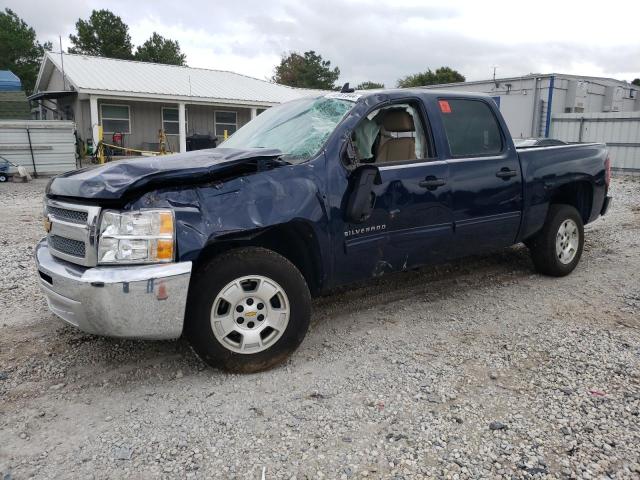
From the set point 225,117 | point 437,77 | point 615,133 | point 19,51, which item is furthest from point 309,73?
point 615,133

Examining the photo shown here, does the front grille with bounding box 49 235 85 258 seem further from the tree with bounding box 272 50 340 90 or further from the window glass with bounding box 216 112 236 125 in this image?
the tree with bounding box 272 50 340 90

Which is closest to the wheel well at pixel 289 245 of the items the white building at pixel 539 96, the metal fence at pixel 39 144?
the metal fence at pixel 39 144

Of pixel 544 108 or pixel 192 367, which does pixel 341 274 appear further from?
pixel 544 108

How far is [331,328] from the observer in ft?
14.0

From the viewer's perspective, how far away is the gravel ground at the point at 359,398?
2.59 m

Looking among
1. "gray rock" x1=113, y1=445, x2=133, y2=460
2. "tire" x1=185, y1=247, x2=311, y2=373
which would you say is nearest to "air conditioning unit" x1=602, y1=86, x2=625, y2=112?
"tire" x1=185, y1=247, x2=311, y2=373

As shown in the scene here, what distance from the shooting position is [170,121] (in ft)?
74.7

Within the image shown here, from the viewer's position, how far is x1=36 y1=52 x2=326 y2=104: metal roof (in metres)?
19.9

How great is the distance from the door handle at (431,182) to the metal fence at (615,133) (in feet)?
52.6

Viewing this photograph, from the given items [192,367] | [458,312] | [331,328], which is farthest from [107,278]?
[458,312]

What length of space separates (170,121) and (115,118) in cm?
231

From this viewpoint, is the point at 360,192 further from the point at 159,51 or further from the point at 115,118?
the point at 159,51

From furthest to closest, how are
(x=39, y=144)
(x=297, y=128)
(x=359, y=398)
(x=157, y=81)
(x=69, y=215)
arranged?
(x=157, y=81) → (x=39, y=144) → (x=297, y=128) → (x=69, y=215) → (x=359, y=398)

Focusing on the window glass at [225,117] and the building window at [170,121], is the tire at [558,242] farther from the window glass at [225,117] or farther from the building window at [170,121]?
the window glass at [225,117]
